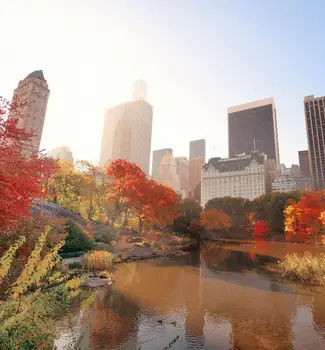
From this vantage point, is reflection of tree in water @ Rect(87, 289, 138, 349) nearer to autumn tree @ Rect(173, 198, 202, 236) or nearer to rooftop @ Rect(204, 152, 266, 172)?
autumn tree @ Rect(173, 198, 202, 236)

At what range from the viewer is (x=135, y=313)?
10258 millimetres

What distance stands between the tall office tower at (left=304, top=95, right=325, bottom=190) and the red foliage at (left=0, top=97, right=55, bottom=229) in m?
209

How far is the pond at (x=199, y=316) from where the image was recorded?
797cm

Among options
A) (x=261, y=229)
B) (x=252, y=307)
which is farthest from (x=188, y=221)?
(x=252, y=307)

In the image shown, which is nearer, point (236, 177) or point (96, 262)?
point (96, 262)

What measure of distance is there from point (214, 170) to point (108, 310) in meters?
176

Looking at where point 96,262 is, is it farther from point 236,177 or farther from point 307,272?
point 236,177

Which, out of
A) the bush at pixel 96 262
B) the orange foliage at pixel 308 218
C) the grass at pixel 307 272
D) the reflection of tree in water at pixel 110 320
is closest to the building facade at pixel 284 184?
the orange foliage at pixel 308 218

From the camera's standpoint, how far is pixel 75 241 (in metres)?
22.3

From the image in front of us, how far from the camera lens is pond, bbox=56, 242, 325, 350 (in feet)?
26.2

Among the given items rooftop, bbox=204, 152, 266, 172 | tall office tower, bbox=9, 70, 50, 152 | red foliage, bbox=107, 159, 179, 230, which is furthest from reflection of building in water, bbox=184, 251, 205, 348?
rooftop, bbox=204, 152, 266, 172

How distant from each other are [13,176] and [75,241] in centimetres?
1499

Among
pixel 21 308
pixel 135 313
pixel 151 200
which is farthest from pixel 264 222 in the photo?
pixel 21 308

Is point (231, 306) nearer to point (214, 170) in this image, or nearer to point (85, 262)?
point (85, 262)
